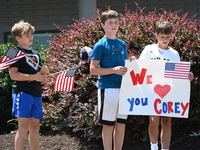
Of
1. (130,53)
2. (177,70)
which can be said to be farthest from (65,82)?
(177,70)

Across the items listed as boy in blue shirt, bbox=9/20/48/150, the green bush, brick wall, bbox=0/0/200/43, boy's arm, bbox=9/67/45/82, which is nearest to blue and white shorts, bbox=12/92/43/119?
boy in blue shirt, bbox=9/20/48/150

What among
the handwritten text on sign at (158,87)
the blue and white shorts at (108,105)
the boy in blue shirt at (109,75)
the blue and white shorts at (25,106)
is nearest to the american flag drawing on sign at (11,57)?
the blue and white shorts at (25,106)

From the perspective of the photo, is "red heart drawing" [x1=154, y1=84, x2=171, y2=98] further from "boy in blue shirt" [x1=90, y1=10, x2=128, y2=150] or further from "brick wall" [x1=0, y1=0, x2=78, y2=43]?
"brick wall" [x1=0, y1=0, x2=78, y2=43]

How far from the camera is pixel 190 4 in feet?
41.2

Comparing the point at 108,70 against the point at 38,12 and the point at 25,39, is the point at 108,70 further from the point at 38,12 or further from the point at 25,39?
the point at 38,12

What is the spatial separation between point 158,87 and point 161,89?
0.15 feet

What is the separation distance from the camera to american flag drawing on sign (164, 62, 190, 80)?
4445mm

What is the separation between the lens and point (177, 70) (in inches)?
175

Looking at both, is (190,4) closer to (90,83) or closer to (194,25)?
(194,25)

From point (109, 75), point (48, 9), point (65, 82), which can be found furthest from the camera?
point (48, 9)

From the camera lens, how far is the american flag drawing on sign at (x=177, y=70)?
14.6 feet

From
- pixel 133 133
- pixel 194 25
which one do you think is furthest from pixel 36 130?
pixel 194 25

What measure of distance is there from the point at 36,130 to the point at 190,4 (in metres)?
9.38

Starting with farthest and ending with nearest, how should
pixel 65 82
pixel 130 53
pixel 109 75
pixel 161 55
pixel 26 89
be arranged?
1. pixel 130 53
2. pixel 65 82
3. pixel 161 55
4. pixel 26 89
5. pixel 109 75
